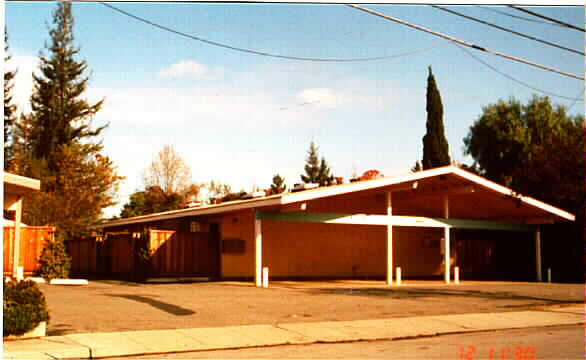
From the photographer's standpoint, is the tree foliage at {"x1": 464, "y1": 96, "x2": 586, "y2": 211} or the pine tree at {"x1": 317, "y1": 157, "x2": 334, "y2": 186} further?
the pine tree at {"x1": 317, "y1": 157, "x2": 334, "y2": 186}

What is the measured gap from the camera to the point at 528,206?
28453 mm

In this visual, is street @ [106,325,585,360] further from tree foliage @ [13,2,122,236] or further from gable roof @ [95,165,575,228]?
tree foliage @ [13,2,122,236]

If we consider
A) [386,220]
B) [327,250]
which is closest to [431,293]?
[386,220]

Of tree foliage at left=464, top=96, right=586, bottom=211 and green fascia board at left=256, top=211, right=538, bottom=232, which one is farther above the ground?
tree foliage at left=464, top=96, right=586, bottom=211

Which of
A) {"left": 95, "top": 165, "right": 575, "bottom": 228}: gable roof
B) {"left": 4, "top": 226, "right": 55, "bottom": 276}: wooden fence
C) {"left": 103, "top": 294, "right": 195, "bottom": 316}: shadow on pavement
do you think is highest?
{"left": 95, "top": 165, "right": 575, "bottom": 228}: gable roof

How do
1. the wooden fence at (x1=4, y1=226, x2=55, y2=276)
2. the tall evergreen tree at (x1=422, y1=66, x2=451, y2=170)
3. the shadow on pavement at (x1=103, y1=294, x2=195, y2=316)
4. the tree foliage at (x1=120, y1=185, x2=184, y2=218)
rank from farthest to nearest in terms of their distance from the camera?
the tree foliage at (x1=120, y1=185, x2=184, y2=218) < the tall evergreen tree at (x1=422, y1=66, x2=451, y2=170) < the wooden fence at (x1=4, y1=226, x2=55, y2=276) < the shadow on pavement at (x1=103, y1=294, x2=195, y2=316)

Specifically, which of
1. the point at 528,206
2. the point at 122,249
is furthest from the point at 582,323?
the point at 122,249

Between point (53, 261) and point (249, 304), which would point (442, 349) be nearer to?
point (249, 304)

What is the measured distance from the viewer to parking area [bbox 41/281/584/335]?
12.7 meters

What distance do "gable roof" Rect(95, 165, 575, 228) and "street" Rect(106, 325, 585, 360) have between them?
35.4 ft

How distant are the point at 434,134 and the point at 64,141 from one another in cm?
2096

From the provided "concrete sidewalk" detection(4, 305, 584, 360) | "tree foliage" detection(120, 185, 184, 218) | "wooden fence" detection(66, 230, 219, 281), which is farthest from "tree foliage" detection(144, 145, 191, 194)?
"concrete sidewalk" detection(4, 305, 584, 360)

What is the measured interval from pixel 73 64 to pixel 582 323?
2959cm

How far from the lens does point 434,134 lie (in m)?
39.5
